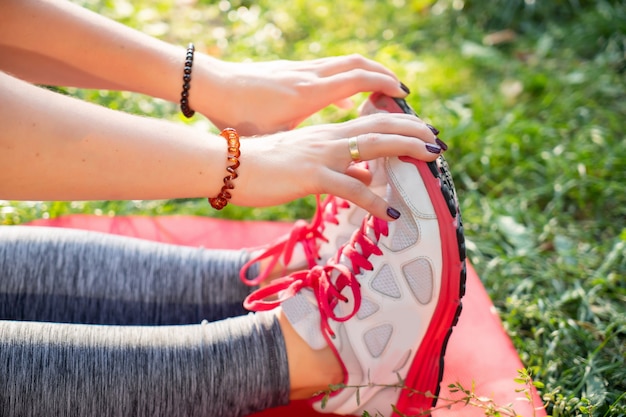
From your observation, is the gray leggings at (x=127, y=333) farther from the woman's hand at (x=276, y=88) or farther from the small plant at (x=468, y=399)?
the woman's hand at (x=276, y=88)

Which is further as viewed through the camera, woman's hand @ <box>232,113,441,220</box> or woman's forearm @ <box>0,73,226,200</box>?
woman's hand @ <box>232,113,441,220</box>

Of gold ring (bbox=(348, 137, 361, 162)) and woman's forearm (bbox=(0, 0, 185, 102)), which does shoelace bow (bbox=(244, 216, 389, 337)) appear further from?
woman's forearm (bbox=(0, 0, 185, 102))

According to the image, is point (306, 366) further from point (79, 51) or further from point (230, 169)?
point (79, 51)

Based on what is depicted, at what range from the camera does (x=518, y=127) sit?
1.94 m

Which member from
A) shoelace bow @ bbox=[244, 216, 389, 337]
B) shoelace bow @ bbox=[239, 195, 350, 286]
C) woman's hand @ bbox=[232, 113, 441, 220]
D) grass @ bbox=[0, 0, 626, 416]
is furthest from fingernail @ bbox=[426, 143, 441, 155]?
grass @ bbox=[0, 0, 626, 416]

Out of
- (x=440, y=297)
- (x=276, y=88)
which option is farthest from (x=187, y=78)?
(x=440, y=297)

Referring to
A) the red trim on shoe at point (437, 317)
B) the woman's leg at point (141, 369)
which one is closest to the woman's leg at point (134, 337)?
the woman's leg at point (141, 369)

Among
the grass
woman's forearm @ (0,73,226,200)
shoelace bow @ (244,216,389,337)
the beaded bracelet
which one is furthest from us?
the grass

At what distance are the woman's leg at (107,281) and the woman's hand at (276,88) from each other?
24 cm

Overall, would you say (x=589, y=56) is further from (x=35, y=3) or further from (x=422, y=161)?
(x=35, y=3)

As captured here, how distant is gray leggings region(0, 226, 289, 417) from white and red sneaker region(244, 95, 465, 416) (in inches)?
3.4

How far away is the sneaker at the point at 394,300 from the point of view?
3.22 feet

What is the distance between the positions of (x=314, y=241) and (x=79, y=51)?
0.49 meters

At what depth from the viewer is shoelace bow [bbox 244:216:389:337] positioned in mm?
1018
